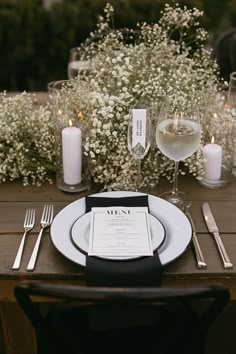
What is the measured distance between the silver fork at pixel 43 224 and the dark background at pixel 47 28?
1.93 meters

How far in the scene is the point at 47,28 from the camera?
10.1 ft

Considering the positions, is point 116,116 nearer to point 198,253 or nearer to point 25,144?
point 25,144

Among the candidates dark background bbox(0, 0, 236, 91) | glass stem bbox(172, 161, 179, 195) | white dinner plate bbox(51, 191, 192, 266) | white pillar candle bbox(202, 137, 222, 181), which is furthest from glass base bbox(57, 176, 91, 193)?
dark background bbox(0, 0, 236, 91)

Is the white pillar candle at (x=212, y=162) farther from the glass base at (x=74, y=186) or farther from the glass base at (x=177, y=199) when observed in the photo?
the glass base at (x=74, y=186)

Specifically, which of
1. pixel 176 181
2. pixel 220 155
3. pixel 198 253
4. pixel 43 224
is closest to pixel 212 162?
pixel 220 155

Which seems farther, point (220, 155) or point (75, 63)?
point (75, 63)

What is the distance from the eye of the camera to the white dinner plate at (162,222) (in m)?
1.12

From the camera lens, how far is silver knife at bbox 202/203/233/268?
1127 mm

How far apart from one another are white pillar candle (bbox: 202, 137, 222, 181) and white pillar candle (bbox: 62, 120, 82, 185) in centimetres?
36

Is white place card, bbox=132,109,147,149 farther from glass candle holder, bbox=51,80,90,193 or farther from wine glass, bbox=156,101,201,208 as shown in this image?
glass candle holder, bbox=51,80,90,193

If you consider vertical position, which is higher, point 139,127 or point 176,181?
point 139,127

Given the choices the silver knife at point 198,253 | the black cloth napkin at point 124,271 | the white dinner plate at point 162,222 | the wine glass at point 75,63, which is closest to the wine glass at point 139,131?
the white dinner plate at point 162,222

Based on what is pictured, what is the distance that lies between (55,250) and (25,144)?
474mm

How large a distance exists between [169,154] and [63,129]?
1.06 ft
